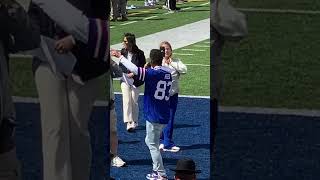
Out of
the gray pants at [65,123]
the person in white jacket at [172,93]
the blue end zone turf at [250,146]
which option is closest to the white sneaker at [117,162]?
the person in white jacket at [172,93]

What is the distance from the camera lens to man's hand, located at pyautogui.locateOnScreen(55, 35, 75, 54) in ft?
11.6

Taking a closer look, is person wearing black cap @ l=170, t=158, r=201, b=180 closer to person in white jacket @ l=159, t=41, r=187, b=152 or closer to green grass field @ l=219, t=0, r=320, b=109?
green grass field @ l=219, t=0, r=320, b=109

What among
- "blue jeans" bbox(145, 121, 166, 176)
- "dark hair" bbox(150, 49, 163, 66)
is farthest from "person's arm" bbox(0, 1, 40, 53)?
"dark hair" bbox(150, 49, 163, 66)

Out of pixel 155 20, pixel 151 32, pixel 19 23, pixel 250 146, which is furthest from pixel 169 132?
pixel 155 20

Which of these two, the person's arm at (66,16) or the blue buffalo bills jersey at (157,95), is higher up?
the person's arm at (66,16)

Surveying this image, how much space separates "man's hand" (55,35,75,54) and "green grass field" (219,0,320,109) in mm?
791

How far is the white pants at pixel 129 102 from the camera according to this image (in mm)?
9047

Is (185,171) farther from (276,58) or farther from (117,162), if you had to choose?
(117,162)

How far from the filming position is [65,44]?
353cm

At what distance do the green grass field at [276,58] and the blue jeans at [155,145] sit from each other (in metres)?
3.21

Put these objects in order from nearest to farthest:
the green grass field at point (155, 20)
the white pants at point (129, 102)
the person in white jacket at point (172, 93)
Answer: the person in white jacket at point (172, 93)
the white pants at point (129, 102)
the green grass field at point (155, 20)

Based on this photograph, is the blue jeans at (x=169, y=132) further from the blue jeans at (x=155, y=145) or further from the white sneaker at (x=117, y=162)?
the blue jeans at (x=155, y=145)

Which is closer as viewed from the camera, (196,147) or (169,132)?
(169,132)

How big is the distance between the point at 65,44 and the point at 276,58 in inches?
43.1
